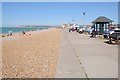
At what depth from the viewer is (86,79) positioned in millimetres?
7262

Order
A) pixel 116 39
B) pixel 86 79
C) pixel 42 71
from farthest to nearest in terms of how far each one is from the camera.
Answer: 1. pixel 116 39
2. pixel 42 71
3. pixel 86 79

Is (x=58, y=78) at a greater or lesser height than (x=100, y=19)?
lesser

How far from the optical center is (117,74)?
7898mm

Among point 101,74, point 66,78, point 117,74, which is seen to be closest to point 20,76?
point 66,78

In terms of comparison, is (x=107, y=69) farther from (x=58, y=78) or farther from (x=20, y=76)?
(x=20, y=76)

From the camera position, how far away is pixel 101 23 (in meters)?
42.3

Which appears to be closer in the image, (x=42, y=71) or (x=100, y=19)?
(x=42, y=71)

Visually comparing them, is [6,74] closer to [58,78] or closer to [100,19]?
[58,78]

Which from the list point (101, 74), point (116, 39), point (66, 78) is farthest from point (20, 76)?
point (116, 39)

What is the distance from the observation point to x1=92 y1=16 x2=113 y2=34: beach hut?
A: 4120 centimetres

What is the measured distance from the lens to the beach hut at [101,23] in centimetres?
4120

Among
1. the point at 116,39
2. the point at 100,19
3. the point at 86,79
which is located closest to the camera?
the point at 86,79

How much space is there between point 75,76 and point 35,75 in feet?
4.80

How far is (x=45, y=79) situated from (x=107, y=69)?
2716mm
